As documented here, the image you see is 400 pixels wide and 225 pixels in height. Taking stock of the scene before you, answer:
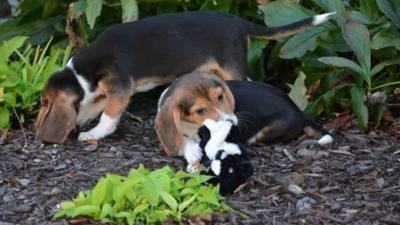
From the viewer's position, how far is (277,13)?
6.58 metres

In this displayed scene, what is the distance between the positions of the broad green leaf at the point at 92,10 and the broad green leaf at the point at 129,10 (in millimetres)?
264

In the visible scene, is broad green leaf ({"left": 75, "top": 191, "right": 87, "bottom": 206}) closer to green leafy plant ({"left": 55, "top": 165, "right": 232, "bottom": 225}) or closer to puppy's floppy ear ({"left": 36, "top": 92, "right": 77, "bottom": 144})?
green leafy plant ({"left": 55, "top": 165, "right": 232, "bottom": 225})

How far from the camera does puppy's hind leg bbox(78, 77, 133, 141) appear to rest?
626cm

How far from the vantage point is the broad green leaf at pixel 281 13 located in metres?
6.56

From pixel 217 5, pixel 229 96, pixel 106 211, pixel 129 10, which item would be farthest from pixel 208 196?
pixel 217 5

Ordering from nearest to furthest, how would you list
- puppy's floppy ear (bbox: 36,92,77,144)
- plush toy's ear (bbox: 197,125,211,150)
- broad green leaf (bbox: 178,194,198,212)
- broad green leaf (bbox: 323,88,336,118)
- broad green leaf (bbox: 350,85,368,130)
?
broad green leaf (bbox: 178,194,198,212) < plush toy's ear (bbox: 197,125,211,150) < broad green leaf (bbox: 350,85,368,130) < puppy's floppy ear (bbox: 36,92,77,144) < broad green leaf (bbox: 323,88,336,118)

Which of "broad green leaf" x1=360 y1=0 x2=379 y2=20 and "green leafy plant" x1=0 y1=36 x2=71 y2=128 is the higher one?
"broad green leaf" x1=360 y1=0 x2=379 y2=20

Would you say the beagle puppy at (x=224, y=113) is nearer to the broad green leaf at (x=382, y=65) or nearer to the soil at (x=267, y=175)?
the soil at (x=267, y=175)

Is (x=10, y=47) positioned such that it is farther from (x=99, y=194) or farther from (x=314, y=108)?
(x=99, y=194)

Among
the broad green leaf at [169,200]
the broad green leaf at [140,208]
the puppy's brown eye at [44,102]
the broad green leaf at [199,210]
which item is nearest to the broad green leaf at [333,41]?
the puppy's brown eye at [44,102]

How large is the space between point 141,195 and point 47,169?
1199mm

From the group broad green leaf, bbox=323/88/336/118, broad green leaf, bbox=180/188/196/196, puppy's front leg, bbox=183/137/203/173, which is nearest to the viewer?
broad green leaf, bbox=180/188/196/196

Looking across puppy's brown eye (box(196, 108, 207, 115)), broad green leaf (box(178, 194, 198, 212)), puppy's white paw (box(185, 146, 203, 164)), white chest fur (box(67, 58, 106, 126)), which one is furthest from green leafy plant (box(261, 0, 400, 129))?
broad green leaf (box(178, 194, 198, 212))

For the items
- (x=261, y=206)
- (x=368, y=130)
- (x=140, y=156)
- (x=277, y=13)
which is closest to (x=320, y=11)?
(x=277, y=13)
